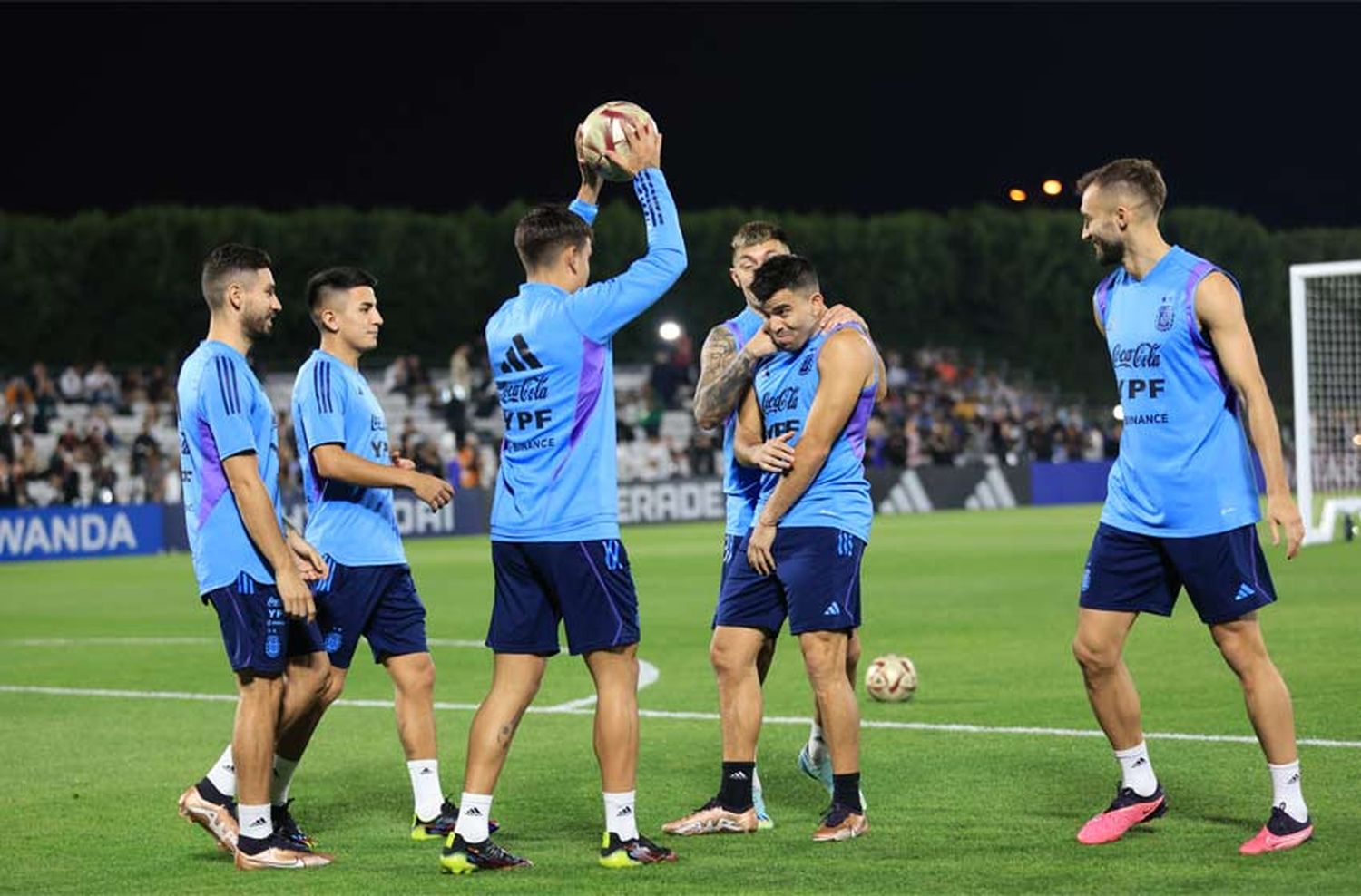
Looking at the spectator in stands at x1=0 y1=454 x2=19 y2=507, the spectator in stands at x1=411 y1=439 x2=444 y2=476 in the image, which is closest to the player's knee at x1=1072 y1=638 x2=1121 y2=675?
the spectator in stands at x1=0 y1=454 x2=19 y2=507

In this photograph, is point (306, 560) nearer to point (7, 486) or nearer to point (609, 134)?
point (609, 134)

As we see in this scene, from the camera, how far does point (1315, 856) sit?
705cm

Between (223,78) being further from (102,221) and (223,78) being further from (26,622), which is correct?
(26,622)

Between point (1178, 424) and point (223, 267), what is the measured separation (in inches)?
148

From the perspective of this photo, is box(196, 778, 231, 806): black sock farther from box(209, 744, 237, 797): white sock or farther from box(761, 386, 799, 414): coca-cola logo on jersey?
box(761, 386, 799, 414): coca-cola logo on jersey

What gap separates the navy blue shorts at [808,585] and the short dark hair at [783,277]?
3.20 ft

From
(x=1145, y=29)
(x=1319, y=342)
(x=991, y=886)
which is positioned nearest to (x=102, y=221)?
(x=1319, y=342)

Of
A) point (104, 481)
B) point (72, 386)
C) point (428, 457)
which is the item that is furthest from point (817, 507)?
point (72, 386)

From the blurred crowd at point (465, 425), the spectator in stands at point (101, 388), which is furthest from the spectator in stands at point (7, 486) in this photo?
the spectator in stands at point (101, 388)

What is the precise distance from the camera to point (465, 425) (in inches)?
1650

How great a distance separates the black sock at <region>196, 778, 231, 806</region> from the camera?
7883mm

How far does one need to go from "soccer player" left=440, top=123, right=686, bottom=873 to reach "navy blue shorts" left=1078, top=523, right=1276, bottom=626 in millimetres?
1852

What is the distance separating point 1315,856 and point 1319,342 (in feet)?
80.4

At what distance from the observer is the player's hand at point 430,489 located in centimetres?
772
